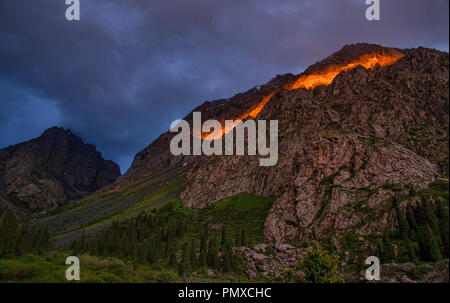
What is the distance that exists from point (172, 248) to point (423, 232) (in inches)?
3045

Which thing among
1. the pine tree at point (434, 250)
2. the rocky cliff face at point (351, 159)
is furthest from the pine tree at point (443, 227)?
Result: the rocky cliff face at point (351, 159)

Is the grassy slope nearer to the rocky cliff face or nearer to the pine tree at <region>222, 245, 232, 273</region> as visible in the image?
the rocky cliff face

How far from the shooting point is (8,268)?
43656mm

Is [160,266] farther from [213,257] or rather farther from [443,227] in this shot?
[443,227]

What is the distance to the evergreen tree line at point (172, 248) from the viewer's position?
83688mm

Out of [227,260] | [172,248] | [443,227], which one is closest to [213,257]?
[227,260]

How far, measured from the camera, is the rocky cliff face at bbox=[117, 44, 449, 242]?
102m

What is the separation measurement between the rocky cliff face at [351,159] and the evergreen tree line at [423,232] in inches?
188

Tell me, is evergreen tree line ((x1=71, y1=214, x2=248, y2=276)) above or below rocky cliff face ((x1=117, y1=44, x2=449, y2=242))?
below

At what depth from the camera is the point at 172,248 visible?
10188 cm

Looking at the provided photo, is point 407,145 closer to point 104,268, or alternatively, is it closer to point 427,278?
point 427,278

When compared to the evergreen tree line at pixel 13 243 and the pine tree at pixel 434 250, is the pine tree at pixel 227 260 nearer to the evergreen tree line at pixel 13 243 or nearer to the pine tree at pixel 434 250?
the pine tree at pixel 434 250

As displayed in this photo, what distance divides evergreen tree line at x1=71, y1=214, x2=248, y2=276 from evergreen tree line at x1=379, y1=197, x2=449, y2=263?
145 feet

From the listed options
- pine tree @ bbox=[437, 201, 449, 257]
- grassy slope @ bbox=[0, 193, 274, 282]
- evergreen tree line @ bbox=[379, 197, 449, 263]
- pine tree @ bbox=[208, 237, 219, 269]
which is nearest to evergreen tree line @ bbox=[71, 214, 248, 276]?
pine tree @ bbox=[208, 237, 219, 269]
